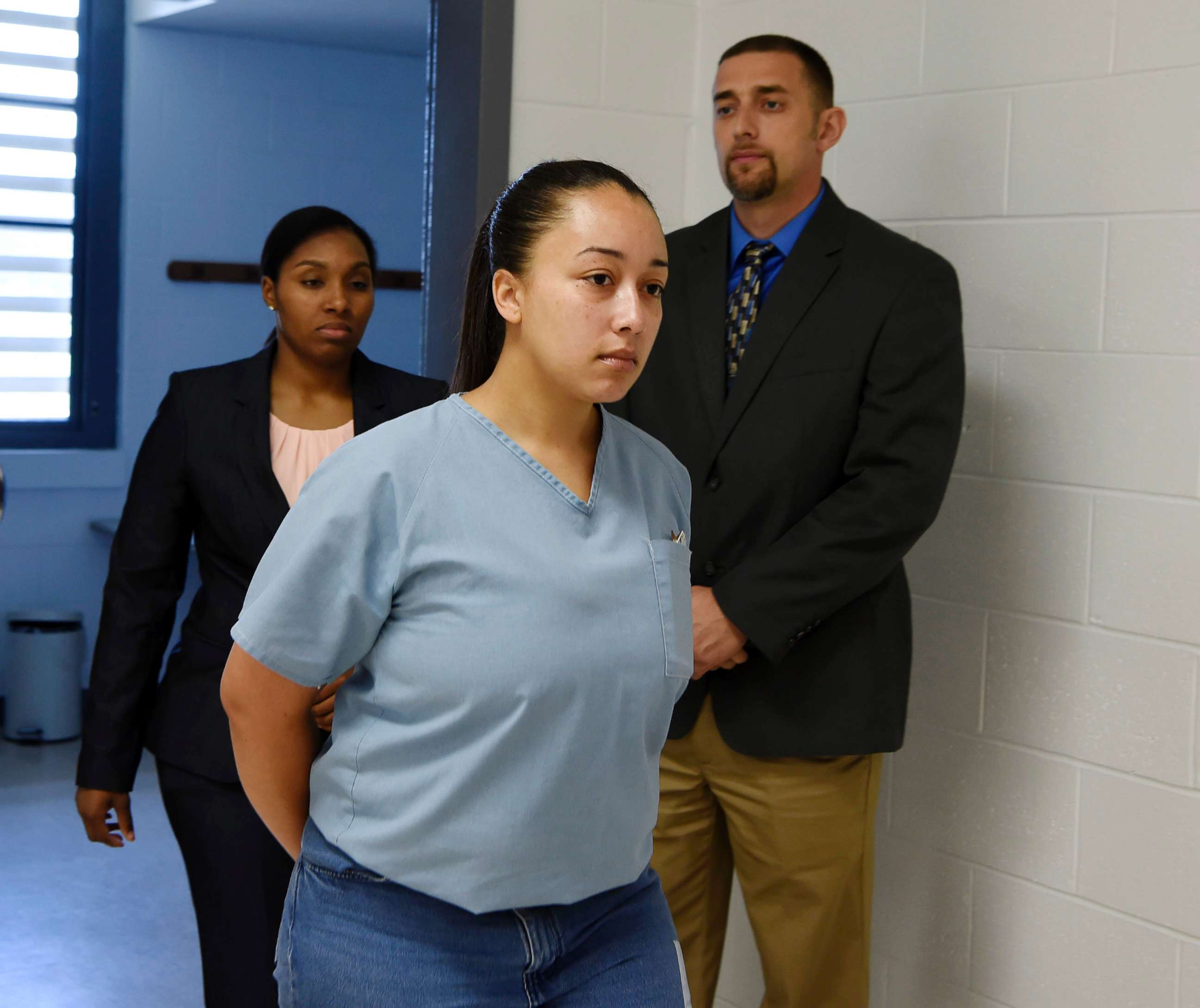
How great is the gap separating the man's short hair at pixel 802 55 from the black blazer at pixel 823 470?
160mm

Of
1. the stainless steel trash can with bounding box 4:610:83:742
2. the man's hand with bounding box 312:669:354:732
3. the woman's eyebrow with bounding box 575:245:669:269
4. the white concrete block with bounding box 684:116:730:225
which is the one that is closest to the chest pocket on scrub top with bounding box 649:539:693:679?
the woman's eyebrow with bounding box 575:245:669:269

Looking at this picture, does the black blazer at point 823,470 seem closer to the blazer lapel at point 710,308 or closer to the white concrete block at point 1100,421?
the blazer lapel at point 710,308

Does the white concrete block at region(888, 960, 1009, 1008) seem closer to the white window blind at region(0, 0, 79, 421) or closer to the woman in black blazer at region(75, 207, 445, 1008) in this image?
the woman in black blazer at region(75, 207, 445, 1008)

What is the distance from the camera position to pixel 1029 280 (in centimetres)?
225

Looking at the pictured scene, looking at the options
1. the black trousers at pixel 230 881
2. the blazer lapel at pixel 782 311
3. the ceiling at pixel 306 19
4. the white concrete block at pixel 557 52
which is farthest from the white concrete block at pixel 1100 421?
the ceiling at pixel 306 19

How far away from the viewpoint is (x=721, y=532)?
209cm

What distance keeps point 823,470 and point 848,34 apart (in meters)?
0.96

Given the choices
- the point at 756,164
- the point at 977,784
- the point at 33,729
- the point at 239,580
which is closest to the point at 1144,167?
the point at 756,164

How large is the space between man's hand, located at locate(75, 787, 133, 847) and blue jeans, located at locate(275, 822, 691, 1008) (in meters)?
0.82

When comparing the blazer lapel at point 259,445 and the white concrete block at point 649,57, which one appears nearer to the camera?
the blazer lapel at point 259,445

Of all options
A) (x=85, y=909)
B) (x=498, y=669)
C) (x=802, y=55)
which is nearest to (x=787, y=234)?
(x=802, y=55)

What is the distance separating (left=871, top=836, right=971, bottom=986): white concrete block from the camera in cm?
237

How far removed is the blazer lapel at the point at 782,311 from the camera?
6.81 feet

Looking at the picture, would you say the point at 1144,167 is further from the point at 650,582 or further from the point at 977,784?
the point at 650,582
